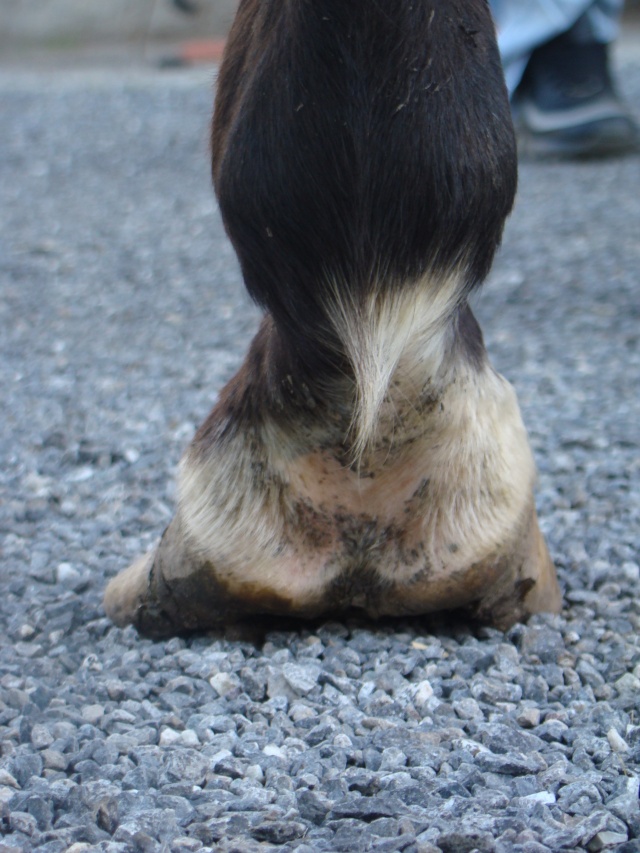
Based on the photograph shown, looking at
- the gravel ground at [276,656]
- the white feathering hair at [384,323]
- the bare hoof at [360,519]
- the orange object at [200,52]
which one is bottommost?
the gravel ground at [276,656]

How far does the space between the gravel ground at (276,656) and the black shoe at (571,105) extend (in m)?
1.64

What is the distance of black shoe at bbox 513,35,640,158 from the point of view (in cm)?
632

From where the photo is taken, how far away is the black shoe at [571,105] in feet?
20.7

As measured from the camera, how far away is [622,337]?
13.6 ft

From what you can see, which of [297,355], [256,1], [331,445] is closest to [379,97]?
[256,1]

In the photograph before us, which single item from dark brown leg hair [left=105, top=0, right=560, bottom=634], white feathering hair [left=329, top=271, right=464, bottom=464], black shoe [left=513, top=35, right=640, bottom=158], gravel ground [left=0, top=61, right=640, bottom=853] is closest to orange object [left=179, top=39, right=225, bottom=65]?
black shoe [left=513, top=35, right=640, bottom=158]

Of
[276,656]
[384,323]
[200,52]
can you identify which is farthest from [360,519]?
[200,52]

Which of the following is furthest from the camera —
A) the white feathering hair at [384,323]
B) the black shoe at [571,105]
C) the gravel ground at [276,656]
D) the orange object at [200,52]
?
the orange object at [200,52]

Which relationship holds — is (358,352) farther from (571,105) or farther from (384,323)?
(571,105)

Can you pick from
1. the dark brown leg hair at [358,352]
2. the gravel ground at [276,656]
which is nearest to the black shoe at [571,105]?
the gravel ground at [276,656]

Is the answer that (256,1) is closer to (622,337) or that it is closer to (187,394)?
(187,394)

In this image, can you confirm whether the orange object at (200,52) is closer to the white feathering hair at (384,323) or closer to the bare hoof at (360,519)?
the bare hoof at (360,519)

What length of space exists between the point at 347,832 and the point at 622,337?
9.65 feet

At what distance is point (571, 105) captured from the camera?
6.41m
